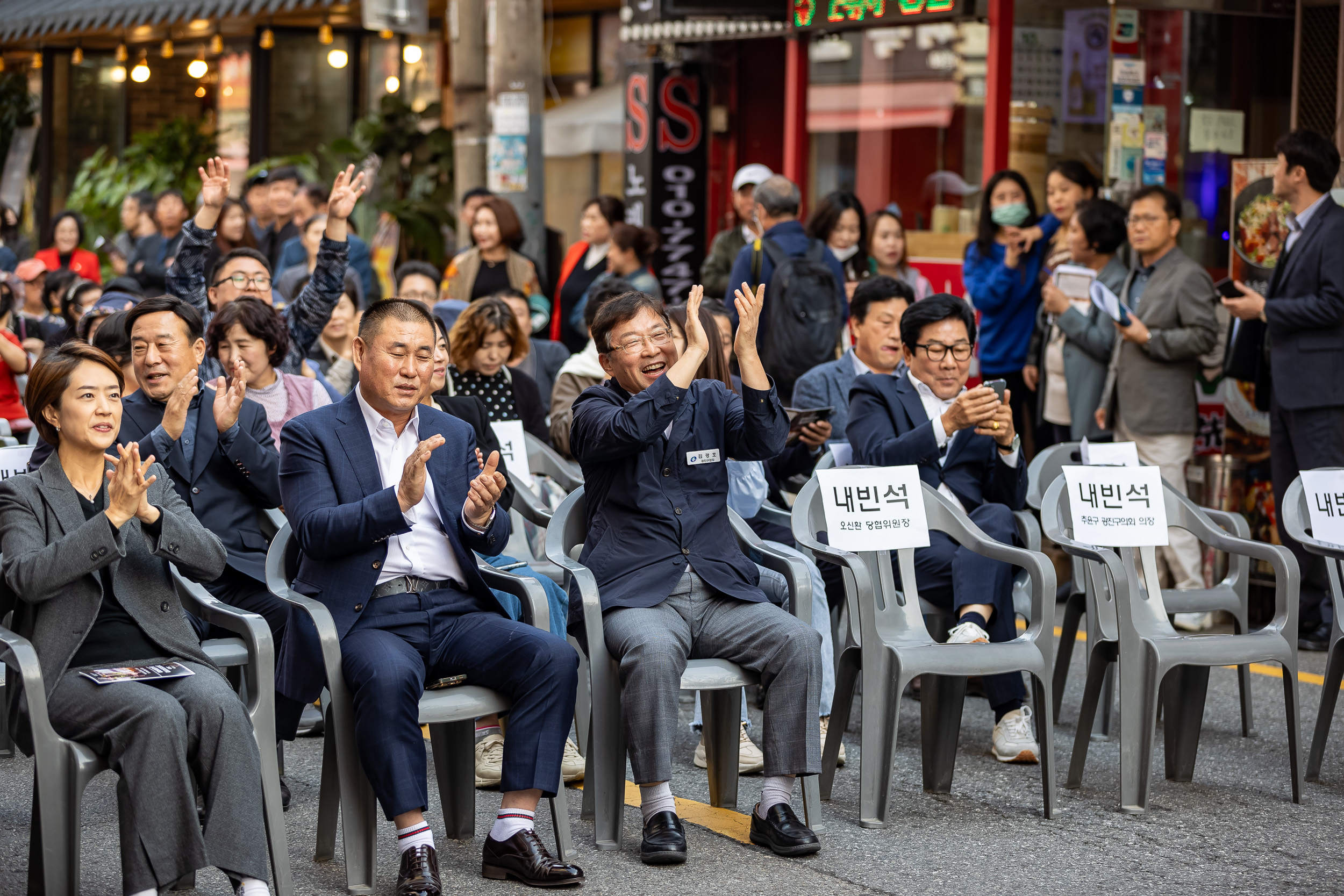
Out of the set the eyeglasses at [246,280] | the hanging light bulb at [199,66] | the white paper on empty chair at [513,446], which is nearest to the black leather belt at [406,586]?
the white paper on empty chair at [513,446]

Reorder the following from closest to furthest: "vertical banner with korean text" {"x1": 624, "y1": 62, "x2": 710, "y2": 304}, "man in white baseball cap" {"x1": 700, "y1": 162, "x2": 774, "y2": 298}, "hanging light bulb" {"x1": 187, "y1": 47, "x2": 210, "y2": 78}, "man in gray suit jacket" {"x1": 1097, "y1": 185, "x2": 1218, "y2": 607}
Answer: "man in gray suit jacket" {"x1": 1097, "y1": 185, "x2": 1218, "y2": 607}
"man in white baseball cap" {"x1": 700, "y1": 162, "x2": 774, "y2": 298}
"vertical banner with korean text" {"x1": 624, "y1": 62, "x2": 710, "y2": 304}
"hanging light bulb" {"x1": 187, "y1": 47, "x2": 210, "y2": 78}

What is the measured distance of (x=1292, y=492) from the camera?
233 inches

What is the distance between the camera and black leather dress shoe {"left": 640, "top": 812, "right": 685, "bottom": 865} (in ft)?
15.2

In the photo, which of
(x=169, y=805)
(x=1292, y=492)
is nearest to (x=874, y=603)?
(x=1292, y=492)

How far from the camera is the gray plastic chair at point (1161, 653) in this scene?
517 centimetres

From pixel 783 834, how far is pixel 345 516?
1548 mm

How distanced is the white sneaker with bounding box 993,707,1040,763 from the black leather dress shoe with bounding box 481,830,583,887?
6.15 feet

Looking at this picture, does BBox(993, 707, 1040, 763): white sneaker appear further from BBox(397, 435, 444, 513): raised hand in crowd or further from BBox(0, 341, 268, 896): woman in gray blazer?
BBox(0, 341, 268, 896): woman in gray blazer

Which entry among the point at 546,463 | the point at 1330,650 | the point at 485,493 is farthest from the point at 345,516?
the point at 1330,650

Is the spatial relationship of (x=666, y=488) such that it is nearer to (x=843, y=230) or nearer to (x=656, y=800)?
(x=656, y=800)

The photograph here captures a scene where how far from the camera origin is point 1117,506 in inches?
222

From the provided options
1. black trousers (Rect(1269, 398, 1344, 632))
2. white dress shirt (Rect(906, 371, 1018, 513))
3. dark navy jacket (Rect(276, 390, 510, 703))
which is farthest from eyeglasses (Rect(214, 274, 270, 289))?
black trousers (Rect(1269, 398, 1344, 632))

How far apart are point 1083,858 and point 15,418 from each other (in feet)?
18.3

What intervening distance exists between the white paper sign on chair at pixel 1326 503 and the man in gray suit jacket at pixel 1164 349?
6.73ft
